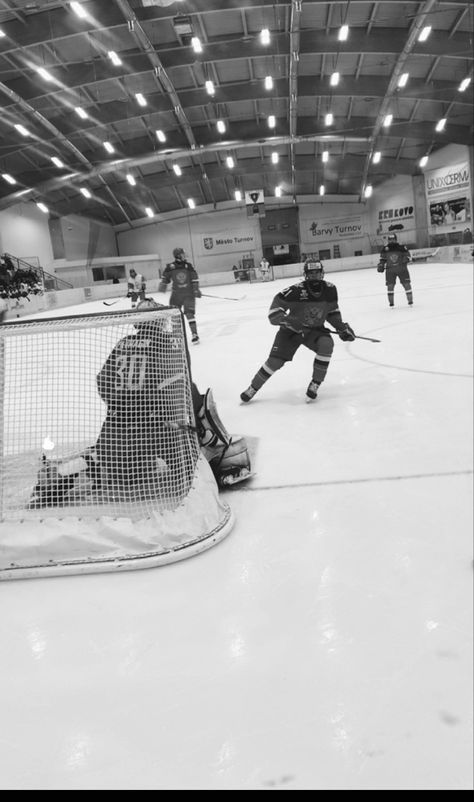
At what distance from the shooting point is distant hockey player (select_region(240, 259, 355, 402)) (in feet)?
13.3

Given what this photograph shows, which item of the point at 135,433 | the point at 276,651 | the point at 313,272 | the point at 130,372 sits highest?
the point at 313,272

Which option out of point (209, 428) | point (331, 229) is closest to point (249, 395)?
point (209, 428)

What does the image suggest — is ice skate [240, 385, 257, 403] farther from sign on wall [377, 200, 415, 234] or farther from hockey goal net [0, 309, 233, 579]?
sign on wall [377, 200, 415, 234]

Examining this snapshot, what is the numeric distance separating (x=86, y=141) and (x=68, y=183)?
295 cm

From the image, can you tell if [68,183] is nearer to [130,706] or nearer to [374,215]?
[374,215]

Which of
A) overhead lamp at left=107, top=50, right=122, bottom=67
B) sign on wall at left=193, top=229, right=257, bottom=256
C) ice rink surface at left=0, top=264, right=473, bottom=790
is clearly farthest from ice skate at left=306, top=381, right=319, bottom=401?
sign on wall at left=193, top=229, right=257, bottom=256

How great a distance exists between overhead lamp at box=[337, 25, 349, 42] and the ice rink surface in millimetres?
16522

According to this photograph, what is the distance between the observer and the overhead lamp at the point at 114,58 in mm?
14805

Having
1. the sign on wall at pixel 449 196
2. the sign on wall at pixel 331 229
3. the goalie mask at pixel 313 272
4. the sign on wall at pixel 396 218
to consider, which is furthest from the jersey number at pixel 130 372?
the sign on wall at pixel 331 229

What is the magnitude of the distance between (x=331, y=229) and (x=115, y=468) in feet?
105

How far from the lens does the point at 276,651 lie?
137cm

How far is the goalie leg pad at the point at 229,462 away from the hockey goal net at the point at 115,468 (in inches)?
9.5

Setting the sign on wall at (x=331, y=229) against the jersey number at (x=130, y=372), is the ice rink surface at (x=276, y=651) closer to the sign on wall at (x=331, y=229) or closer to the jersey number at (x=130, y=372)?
the jersey number at (x=130, y=372)

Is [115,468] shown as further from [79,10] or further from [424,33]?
[424,33]
